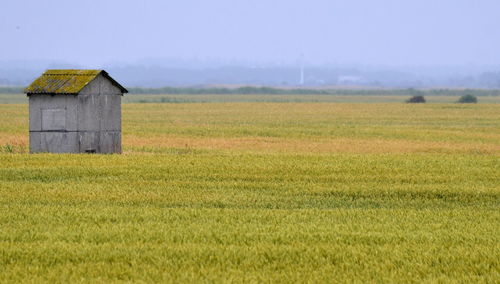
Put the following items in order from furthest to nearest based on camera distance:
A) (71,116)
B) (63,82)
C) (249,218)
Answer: (63,82) < (71,116) < (249,218)

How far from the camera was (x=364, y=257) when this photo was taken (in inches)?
507

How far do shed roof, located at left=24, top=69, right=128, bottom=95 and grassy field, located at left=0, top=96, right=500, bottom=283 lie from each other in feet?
14.2

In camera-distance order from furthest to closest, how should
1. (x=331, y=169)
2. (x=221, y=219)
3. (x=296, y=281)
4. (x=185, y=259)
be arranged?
(x=331, y=169) < (x=221, y=219) < (x=185, y=259) < (x=296, y=281)

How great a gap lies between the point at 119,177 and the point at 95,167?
221 cm

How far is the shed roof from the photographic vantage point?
32.8 metres

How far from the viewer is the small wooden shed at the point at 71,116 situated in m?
32.8

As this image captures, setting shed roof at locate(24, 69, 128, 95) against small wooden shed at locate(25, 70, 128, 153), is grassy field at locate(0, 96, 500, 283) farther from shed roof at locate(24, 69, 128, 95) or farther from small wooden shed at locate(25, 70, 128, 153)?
shed roof at locate(24, 69, 128, 95)

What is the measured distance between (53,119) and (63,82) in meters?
1.44

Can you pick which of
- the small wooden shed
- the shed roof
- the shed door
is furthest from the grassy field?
the shed roof

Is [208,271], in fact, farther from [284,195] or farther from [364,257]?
[284,195]

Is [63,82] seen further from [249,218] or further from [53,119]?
[249,218]

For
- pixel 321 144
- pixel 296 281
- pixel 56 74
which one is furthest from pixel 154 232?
pixel 321 144

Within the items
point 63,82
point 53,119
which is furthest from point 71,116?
point 63,82

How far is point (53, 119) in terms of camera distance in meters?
32.8
